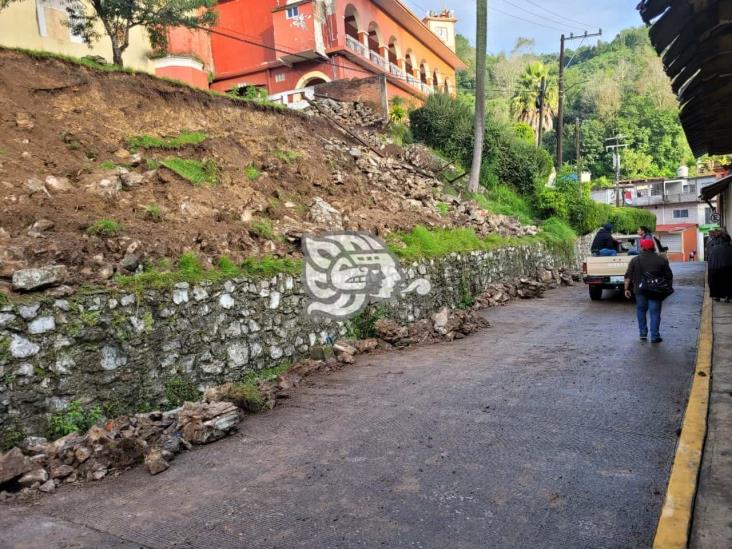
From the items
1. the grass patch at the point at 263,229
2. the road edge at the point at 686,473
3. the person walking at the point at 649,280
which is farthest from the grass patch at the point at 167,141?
the road edge at the point at 686,473

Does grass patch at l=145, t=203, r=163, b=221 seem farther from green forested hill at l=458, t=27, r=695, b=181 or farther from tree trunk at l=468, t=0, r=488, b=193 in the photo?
green forested hill at l=458, t=27, r=695, b=181

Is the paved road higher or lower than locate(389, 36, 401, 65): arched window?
lower

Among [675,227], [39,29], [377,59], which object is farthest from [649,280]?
[675,227]

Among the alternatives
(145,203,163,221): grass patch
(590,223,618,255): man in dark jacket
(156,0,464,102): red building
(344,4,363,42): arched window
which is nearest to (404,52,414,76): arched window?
(156,0,464,102): red building

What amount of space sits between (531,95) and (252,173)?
38.9m

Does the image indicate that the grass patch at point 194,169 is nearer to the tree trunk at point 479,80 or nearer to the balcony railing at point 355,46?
the tree trunk at point 479,80

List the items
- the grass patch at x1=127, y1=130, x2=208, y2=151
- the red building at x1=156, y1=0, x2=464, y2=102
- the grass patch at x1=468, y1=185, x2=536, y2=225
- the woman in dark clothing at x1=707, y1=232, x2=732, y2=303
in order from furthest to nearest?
the red building at x1=156, y1=0, x2=464, y2=102
the grass patch at x1=468, y1=185, x2=536, y2=225
the woman in dark clothing at x1=707, y1=232, x2=732, y2=303
the grass patch at x1=127, y1=130, x2=208, y2=151

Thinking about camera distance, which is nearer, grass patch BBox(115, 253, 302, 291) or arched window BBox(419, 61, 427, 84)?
grass patch BBox(115, 253, 302, 291)

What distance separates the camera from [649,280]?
8500 millimetres

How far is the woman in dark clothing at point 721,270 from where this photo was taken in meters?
11.9

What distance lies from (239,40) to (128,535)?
26.8m

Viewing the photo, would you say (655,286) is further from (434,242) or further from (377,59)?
(377,59)

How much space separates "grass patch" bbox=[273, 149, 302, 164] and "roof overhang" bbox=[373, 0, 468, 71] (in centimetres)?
1868

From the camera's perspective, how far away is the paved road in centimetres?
347
